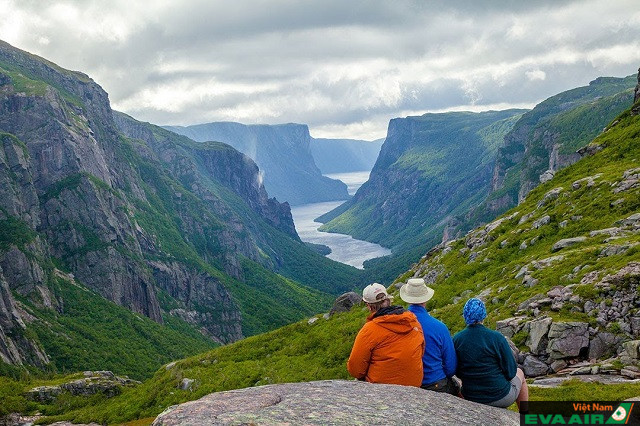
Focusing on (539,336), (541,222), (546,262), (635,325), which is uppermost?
(541,222)

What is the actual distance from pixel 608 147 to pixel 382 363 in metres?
54.0

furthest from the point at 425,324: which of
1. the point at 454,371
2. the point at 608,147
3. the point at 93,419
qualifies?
the point at 608,147

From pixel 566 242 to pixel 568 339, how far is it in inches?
570

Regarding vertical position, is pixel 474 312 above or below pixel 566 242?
above

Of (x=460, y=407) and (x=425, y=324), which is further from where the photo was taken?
(x=425, y=324)

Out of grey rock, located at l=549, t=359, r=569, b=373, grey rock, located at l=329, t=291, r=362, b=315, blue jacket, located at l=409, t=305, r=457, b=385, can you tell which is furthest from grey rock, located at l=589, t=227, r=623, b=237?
grey rock, located at l=329, t=291, r=362, b=315

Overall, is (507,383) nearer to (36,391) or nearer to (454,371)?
(454,371)

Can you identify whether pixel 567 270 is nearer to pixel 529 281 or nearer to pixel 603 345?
pixel 529 281

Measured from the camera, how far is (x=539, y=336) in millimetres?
26250

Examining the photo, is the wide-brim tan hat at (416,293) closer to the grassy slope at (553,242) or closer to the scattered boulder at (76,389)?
the grassy slope at (553,242)

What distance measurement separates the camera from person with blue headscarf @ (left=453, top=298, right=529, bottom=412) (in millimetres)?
16547

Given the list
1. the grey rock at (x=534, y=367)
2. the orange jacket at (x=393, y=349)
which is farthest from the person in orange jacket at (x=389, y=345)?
the grey rock at (x=534, y=367)

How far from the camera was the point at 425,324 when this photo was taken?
17.1 m

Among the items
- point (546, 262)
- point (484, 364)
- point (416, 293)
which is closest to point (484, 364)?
point (484, 364)
